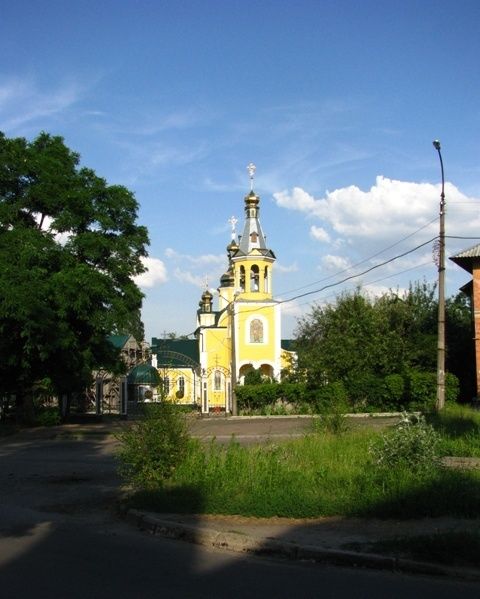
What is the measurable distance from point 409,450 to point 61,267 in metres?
19.1

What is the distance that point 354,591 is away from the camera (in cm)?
616

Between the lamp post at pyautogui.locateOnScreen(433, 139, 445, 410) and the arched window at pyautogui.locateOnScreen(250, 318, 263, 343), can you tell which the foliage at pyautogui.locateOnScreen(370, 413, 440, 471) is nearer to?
the lamp post at pyautogui.locateOnScreen(433, 139, 445, 410)

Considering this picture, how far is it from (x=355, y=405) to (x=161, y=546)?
94.4 ft

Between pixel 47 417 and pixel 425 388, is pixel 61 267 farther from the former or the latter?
pixel 425 388

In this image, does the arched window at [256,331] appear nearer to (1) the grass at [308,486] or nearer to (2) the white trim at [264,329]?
(2) the white trim at [264,329]

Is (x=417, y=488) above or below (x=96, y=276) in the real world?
below

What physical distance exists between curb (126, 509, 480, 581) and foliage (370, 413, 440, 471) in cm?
293

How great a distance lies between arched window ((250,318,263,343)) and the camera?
51.8 metres

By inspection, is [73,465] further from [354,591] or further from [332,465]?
[354,591]

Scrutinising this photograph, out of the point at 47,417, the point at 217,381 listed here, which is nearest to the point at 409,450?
the point at 47,417

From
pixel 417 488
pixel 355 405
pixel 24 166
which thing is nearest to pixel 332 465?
pixel 417 488

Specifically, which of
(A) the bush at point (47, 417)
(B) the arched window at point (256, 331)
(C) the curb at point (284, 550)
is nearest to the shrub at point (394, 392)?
(A) the bush at point (47, 417)

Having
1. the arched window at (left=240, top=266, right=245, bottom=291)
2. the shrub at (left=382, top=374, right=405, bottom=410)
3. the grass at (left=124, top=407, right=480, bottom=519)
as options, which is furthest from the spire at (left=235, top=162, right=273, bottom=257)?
the grass at (left=124, top=407, right=480, bottom=519)

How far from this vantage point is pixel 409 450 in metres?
10.0
